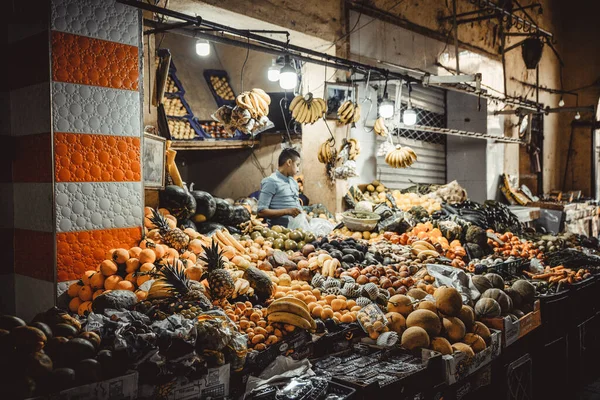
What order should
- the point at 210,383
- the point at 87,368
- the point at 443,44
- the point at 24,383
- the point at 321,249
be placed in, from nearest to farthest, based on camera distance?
→ the point at 24,383, the point at 87,368, the point at 210,383, the point at 321,249, the point at 443,44

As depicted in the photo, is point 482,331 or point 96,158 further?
point 96,158

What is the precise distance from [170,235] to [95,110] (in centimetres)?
134

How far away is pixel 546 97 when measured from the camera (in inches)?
632

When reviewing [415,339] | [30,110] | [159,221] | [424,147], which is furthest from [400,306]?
[424,147]

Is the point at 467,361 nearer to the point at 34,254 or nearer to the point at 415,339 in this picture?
the point at 415,339

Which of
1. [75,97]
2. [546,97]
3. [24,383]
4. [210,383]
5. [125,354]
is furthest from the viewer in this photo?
[546,97]

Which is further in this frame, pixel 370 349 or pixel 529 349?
pixel 529 349

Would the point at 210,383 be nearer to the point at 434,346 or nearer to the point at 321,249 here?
the point at 434,346

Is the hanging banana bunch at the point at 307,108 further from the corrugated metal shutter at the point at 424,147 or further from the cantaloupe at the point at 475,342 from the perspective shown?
the cantaloupe at the point at 475,342

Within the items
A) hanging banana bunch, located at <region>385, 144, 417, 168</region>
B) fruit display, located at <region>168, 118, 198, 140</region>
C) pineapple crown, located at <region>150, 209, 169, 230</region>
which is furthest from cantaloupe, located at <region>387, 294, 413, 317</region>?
fruit display, located at <region>168, 118, 198, 140</region>

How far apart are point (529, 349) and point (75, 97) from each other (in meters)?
5.01

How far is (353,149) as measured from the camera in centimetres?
848

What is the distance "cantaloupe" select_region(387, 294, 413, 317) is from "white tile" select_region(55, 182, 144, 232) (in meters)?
2.49

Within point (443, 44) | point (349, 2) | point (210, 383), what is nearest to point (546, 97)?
point (443, 44)
